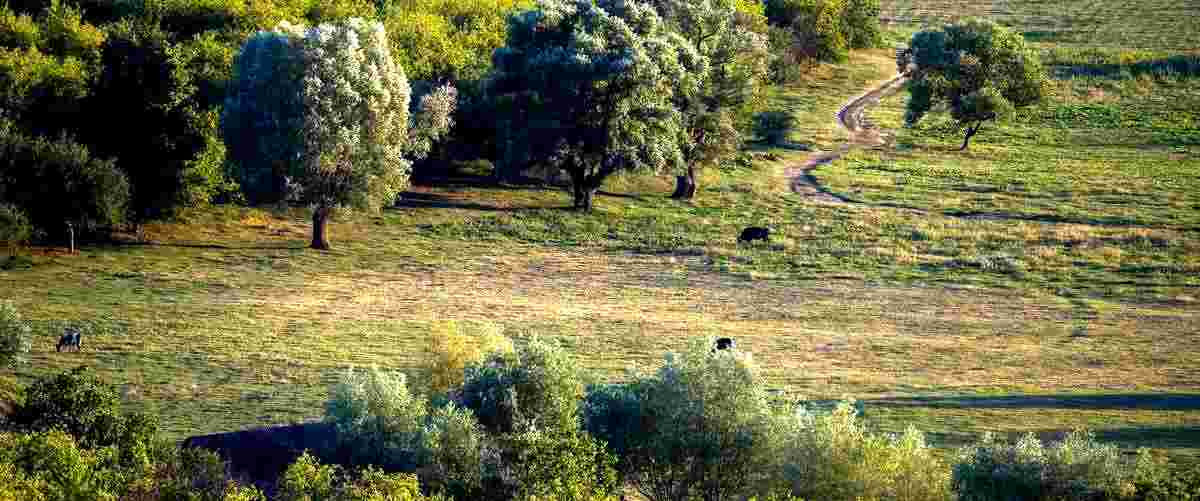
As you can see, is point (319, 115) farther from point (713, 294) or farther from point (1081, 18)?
point (1081, 18)

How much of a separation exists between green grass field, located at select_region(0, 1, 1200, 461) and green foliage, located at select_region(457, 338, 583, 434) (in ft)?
24.0

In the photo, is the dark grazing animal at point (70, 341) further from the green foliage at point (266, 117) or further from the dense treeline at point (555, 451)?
the green foliage at point (266, 117)

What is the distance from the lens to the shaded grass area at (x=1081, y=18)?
128875 millimetres

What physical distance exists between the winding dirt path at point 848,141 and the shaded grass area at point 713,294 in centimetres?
134

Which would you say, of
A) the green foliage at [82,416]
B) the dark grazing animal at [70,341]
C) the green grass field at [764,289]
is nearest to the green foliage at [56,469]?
the green foliage at [82,416]

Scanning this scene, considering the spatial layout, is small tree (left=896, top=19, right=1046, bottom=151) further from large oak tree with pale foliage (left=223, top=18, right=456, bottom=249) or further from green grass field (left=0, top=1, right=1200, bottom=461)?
large oak tree with pale foliage (left=223, top=18, right=456, bottom=249)

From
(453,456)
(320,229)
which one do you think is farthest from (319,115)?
(453,456)

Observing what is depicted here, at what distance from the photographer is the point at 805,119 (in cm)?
10156

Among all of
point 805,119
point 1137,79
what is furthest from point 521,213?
point 1137,79

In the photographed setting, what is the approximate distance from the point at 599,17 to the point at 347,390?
44556 mm

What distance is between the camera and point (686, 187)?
8094 centimetres

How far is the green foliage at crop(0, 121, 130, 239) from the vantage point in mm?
61156

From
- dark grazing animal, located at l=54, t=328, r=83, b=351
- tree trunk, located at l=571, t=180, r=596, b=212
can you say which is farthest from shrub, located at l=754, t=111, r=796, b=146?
dark grazing animal, located at l=54, t=328, r=83, b=351

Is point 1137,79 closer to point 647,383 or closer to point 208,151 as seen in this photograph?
point 208,151
